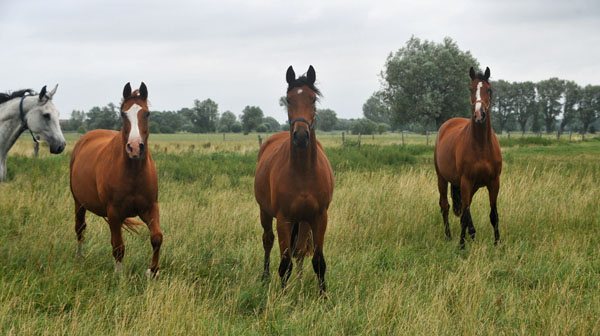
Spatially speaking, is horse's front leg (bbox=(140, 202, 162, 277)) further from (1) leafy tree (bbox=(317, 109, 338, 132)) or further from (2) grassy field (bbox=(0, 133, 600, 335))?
(1) leafy tree (bbox=(317, 109, 338, 132))

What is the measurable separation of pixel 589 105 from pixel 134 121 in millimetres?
89884

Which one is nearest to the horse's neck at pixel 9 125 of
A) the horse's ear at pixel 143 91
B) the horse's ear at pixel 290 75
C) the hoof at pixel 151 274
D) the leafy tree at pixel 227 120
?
the horse's ear at pixel 143 91

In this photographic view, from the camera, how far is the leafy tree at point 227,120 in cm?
10115

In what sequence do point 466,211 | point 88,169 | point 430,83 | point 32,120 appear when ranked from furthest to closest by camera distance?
point 430,83
point 466,211
point 32,120
point 88,169

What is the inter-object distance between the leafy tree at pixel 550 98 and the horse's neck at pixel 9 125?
86.4 metres

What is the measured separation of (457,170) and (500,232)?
3.58 ft

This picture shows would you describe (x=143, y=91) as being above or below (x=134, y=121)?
above

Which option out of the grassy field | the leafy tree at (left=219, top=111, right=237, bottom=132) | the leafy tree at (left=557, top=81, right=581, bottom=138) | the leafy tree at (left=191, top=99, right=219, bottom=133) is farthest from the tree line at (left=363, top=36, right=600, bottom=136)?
the leafy tree at (left=219, top=111, right=237, bottom=132)

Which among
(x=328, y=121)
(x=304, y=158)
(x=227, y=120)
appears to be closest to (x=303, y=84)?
(x=304, y=158)

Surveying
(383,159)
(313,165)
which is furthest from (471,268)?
(383,159)

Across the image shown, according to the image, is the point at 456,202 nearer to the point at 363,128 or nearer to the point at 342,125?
the point at 363,128

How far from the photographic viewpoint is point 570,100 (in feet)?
246

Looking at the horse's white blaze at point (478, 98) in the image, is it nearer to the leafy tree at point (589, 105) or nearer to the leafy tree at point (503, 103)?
the leafy tree at point (503, 103)

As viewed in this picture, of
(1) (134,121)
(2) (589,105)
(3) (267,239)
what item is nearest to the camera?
(1) (134,121)
